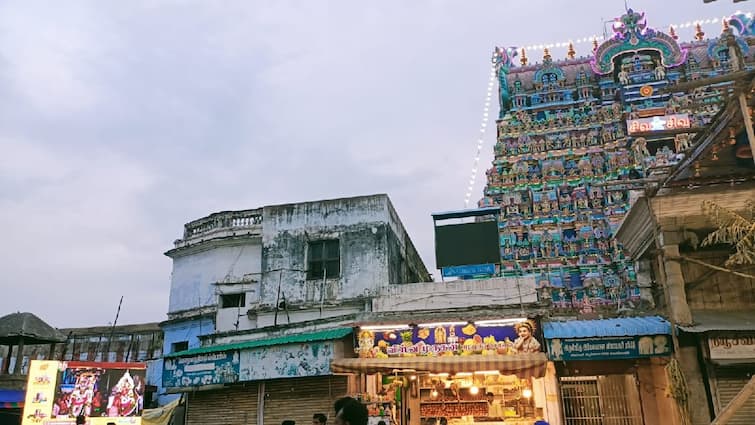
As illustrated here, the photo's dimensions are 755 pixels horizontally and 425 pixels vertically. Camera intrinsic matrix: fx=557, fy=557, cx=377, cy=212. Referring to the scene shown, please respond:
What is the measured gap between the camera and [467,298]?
1505 centimetres

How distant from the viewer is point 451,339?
1241 centimetres

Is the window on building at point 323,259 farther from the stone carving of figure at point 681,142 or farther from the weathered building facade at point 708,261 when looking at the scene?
the stone carving of figure at point 681,142

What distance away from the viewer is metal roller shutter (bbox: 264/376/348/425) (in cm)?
1255

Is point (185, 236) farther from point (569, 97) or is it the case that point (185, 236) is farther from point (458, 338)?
point (569, 97)

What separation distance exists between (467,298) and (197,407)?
294 inches

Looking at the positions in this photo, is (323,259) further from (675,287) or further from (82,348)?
(82,348)

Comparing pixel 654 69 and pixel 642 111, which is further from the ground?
pixel 654 69

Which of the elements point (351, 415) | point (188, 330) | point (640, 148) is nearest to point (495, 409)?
point (351, 415)

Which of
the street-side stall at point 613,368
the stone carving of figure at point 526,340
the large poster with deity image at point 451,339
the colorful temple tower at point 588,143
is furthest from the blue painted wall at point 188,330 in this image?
the colorful temple tower at point 588,143

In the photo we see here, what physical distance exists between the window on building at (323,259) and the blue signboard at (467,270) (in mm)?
3325

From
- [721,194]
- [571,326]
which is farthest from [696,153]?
[571,326]

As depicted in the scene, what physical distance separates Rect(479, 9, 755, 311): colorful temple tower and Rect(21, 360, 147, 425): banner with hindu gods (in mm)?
24437

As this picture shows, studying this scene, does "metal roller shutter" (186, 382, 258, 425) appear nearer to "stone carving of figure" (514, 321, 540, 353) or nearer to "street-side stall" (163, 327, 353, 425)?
"street-side stall" (163, 327, 353, 425)

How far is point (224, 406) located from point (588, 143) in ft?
115
